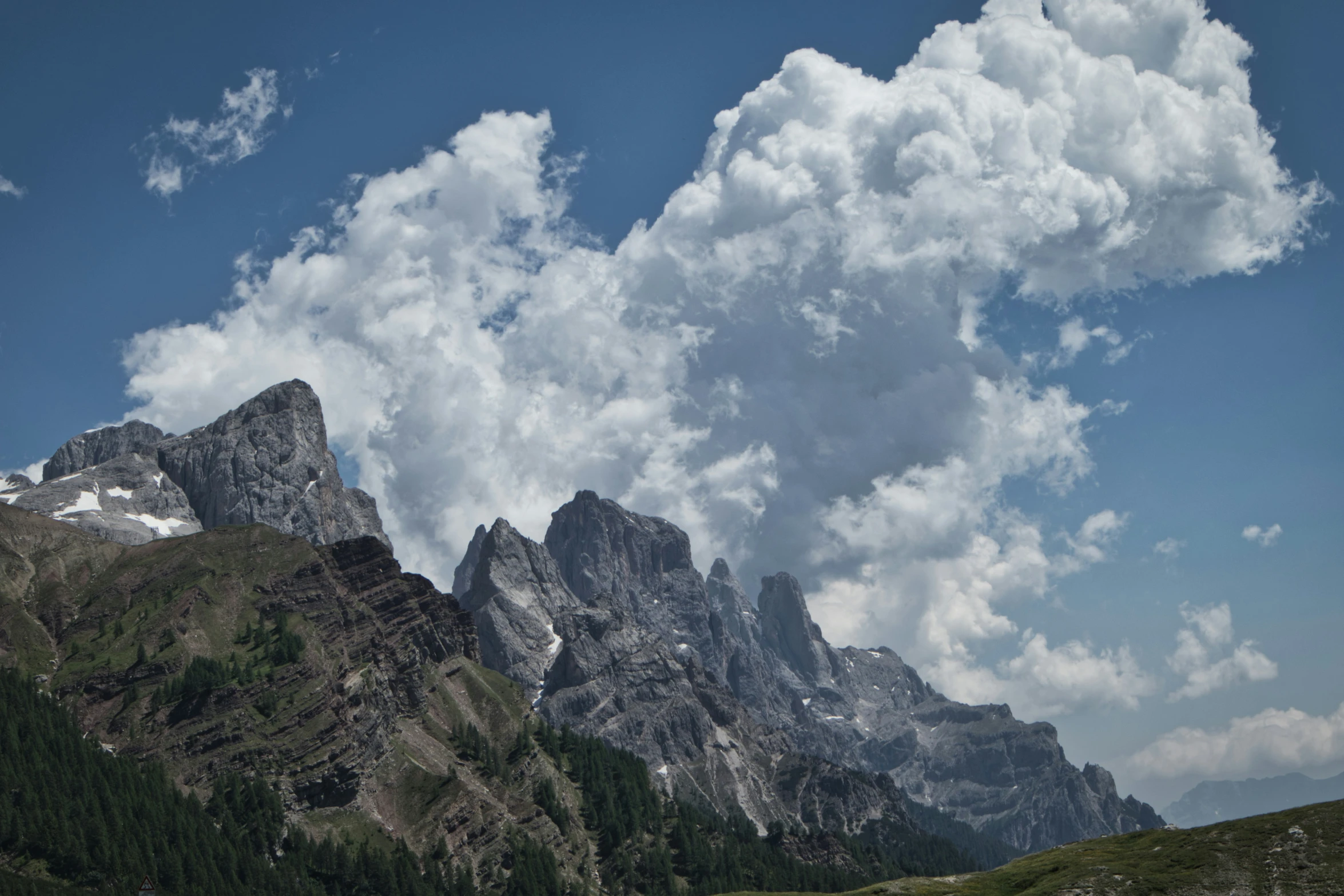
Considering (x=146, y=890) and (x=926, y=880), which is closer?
(x=146, y=890)

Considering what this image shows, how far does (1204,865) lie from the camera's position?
135375 mm

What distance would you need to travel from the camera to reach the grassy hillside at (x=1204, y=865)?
12588 cm

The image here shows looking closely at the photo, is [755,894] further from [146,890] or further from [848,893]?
[146,890]

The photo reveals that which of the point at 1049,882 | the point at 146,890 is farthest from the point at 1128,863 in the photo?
the point at 146,890

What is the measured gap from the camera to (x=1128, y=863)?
146 metres

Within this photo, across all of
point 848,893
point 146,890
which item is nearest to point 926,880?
point 848,893

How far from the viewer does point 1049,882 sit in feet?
490

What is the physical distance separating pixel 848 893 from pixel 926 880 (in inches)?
540

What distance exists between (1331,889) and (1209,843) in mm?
20396

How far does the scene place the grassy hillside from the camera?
125875 millimetres

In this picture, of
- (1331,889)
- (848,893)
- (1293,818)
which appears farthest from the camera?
(848,893)

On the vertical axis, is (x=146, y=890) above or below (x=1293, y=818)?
above

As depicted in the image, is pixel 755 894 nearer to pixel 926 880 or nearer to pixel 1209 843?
pixel 926 880

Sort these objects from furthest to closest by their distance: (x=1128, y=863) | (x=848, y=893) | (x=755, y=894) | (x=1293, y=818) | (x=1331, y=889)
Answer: (x=755, y=894) < (x=848, y=893) < (x=1128, y=863) < (x=1293, y=818) < (x=1331, y=889)
